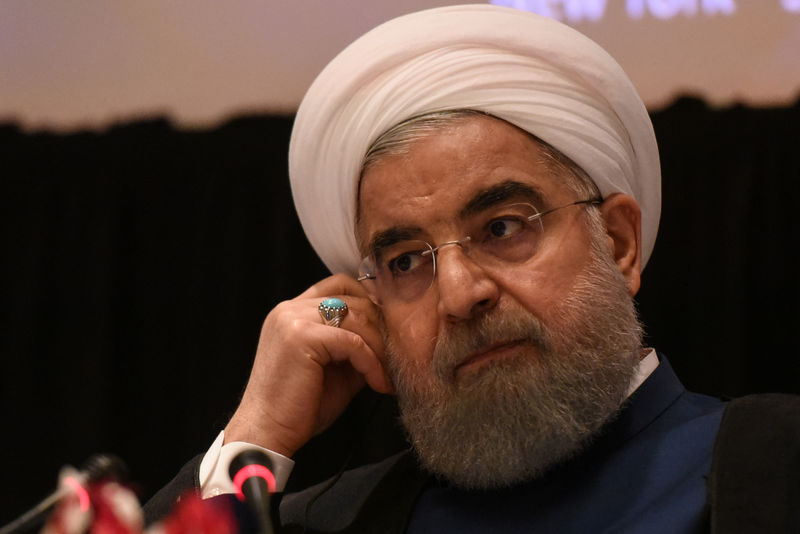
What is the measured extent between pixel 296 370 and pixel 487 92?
2.29 ft

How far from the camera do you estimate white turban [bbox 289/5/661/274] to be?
170cm

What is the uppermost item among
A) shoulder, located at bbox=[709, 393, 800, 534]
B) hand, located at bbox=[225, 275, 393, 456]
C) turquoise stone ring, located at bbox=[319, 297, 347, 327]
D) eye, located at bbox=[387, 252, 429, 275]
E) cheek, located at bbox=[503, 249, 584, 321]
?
eye, located at bbox=[387, 252, 429, 275]

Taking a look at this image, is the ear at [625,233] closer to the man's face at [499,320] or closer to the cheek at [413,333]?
the man's face at [499,320]

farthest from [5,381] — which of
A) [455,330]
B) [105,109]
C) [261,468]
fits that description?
[261,468]

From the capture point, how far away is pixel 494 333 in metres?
1.55

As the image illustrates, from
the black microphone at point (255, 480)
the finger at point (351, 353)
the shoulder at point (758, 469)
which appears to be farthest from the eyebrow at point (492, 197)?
the black microphone at point (255, 480)

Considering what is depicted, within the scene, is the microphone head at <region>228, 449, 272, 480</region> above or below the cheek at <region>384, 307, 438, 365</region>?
above

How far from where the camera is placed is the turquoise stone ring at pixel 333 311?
6.02 feet

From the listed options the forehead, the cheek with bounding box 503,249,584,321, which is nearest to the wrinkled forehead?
the forehead

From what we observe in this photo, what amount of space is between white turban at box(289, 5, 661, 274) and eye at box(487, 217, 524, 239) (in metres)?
0.19

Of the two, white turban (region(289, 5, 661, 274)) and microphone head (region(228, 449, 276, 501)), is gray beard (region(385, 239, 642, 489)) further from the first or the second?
microphone head (region(228, 449, 276, 501))

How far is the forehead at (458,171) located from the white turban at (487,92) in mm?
46

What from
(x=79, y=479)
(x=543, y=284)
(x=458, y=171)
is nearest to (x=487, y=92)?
(x=458, y=171)

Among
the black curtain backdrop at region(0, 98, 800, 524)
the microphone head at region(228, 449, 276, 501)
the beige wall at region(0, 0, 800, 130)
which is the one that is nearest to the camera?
the microphone head at region(228, 449, 276, 501)
